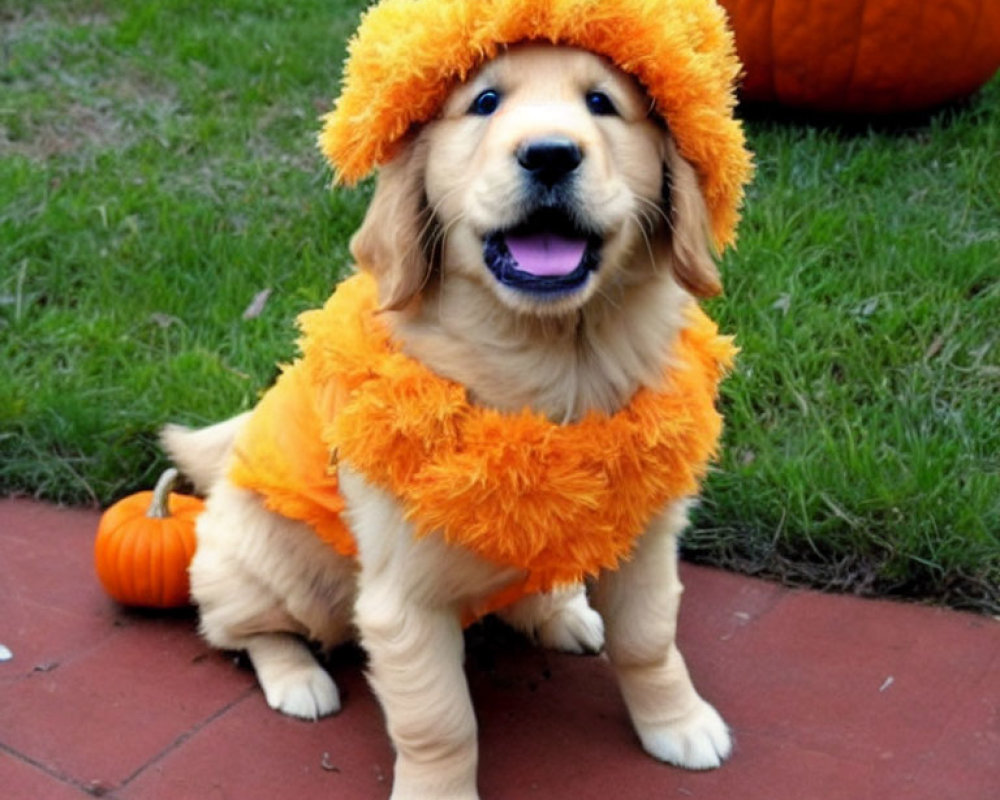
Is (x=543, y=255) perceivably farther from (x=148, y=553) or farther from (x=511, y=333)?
(x=148, y=553)

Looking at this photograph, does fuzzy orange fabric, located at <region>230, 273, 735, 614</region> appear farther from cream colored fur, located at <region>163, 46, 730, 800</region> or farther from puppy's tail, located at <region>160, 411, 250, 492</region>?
puppy's tail, located at <region>160, 411, 250, 492</region>

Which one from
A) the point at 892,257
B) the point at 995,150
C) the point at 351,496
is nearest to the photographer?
the point at 351,496

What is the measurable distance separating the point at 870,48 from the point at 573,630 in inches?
112

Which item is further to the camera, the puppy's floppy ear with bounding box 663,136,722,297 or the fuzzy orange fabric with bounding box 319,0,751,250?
the puppy's floppy ear with bounding box 663,136,722,297

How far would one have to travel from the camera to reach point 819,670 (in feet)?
9.44

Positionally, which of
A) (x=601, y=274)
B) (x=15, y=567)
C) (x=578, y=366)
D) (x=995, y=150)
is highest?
(x=601, y=274)

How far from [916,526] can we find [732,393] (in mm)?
730

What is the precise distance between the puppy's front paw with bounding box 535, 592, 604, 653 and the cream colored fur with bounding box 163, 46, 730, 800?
35cm

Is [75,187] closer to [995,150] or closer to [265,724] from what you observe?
[265,724]

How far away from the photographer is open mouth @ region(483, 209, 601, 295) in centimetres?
222

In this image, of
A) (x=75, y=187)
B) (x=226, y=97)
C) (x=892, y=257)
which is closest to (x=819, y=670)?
(x=892, y=257)

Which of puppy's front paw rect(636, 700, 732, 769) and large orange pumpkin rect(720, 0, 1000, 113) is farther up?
large orange pumpkin rect(720, 0, 1000, 113)

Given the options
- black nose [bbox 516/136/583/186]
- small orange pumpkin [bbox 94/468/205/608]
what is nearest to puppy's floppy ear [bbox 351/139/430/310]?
black nose [bbox 516/136/583/186]

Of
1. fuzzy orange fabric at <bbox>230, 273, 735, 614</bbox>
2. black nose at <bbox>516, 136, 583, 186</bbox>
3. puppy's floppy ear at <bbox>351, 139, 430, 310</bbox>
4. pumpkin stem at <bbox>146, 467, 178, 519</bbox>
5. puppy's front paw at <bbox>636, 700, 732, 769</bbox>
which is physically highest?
black nose at <bbox>516, 136, 583, 186</bbox>
